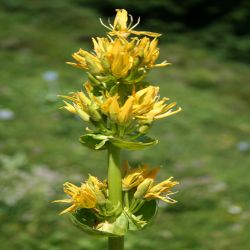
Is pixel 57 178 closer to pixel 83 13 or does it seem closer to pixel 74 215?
pixel 74 215

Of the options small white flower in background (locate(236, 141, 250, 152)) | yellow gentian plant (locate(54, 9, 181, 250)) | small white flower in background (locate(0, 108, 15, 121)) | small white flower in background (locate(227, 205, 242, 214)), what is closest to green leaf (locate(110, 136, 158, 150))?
yellow gentian plant (locate(54, 9, 181, 250))

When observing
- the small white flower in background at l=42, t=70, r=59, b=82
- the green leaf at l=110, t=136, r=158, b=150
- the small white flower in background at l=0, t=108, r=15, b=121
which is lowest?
the small white flower in background at l=42, t=70, r=59, b=82

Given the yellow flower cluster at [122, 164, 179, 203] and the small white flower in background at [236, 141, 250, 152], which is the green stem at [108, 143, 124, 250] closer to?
the yellow flower cluster at [122, 164, 179, 203]

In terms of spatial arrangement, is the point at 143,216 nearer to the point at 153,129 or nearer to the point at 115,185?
the point at 115,185

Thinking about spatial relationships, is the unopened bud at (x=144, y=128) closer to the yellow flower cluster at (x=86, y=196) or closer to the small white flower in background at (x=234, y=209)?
the yellow flower cluster at (x=86, y=196)

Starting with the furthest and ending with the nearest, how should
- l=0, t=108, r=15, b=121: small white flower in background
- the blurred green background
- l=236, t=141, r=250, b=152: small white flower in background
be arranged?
1. l=236, t=141, r=250, b=152: small white flower in background
2. l=0, t=108, r=15, b=121: small white flower in background
3. the blurred green background

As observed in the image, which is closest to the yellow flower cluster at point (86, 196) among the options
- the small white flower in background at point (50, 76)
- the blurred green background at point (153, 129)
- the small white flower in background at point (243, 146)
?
the blurred green background at point (153, 129)

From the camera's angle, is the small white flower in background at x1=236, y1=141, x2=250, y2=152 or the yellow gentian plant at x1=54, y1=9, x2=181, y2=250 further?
the small white flower in background at x1=236, y1=141, x2=250, y2=152

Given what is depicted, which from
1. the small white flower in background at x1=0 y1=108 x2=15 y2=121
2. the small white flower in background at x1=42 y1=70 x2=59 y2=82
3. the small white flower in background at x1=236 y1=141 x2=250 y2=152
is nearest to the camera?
the small white flower in background at x1=0 y1=108 x2=15 y2=121
